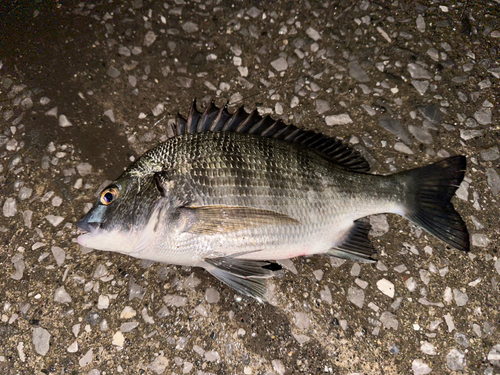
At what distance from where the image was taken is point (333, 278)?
2402mm

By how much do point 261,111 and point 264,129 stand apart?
496 millimetres

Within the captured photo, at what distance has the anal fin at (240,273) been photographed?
2121 mm

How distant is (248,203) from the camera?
83.1 inches

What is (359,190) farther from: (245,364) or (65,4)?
(65,4)

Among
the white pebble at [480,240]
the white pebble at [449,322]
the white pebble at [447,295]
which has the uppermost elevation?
the white pebble at [480,240]

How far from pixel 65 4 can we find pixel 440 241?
377 centimetres

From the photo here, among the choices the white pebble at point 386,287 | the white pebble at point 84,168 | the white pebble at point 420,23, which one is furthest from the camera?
the white pebble at point 420,23

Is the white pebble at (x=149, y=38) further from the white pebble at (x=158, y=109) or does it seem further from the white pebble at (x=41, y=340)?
the white pebble at (x=41, y=340)

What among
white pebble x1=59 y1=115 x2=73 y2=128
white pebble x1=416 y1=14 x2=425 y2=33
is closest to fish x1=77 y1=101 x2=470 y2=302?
white pebble x1=59 y1=115 x2=73 y2=128

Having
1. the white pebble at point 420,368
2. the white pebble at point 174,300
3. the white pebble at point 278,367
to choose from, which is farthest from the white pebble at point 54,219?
the white pebble at point 420,368

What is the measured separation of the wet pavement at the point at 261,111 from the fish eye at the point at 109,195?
509 mm

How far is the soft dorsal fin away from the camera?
93.0 inches

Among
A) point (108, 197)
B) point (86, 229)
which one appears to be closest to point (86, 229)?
point (86, 229)

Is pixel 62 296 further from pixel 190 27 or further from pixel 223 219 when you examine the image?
pixel 190 27
